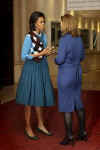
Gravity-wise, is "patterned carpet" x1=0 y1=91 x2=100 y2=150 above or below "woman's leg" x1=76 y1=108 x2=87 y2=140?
below

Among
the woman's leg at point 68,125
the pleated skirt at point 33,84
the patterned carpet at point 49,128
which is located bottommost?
the patterned carpet at point 49,128

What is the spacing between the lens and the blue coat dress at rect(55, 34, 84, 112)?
12.0 ft

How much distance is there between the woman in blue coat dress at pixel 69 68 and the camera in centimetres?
367

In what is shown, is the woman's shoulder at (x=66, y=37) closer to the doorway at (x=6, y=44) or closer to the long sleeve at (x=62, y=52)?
the long sleeve at (x=62, y=52)

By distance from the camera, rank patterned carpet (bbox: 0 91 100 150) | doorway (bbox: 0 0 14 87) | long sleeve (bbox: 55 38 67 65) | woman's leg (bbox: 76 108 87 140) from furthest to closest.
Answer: doorway (bbox: 0 0 14 87), woman's leg (bbox: 76 108 87 140), patterned carpet (bbox: 0 91 100 150), long sleeve (bbox: 55 38 67 65)

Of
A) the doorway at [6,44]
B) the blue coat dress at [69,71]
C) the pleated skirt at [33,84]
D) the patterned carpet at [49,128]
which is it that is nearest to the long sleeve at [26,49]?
the pleated skirt at [33,84]

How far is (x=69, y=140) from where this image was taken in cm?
390

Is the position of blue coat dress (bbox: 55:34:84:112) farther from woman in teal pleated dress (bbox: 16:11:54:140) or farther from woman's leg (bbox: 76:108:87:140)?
woman in teal pleated dress (bbox: 16:11:54:140)

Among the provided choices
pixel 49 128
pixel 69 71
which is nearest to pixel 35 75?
pixel 69 71

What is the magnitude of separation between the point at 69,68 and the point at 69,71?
36mm

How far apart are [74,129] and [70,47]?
4.88ft

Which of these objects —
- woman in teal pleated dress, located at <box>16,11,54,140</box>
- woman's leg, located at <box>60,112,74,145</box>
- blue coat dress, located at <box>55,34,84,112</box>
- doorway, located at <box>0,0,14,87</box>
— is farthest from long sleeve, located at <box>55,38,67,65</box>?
doorway, located at <box>0,0,14,87</box>

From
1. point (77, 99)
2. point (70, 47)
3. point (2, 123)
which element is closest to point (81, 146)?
point (77, 99)

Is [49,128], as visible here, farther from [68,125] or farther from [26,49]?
[26,49]
